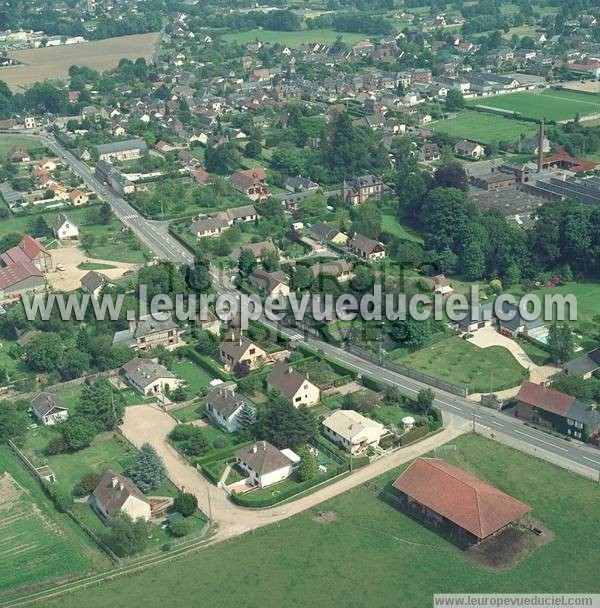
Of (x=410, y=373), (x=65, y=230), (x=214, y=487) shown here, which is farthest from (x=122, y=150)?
(x=214, y=487)

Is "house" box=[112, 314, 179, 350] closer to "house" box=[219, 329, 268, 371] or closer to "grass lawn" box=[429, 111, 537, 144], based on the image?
"house" box=[219, 329, 268, 371]

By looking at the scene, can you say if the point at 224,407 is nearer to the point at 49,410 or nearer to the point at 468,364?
the point at 49,410

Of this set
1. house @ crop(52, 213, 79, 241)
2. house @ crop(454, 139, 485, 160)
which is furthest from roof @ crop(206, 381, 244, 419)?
house @ crop(454, 139, 485, 160)

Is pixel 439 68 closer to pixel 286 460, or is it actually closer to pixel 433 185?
pixel 433 185

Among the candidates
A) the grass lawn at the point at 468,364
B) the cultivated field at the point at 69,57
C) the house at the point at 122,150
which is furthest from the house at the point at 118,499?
the cultivated field at the point at 69,57

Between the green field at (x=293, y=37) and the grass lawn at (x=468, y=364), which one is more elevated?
the green field at (x=293, y=37)

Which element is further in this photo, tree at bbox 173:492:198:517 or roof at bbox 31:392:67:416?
roof at bbox 31:392:67:416

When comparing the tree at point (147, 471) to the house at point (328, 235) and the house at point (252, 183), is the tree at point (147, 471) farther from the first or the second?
the house at point (252, 183)
